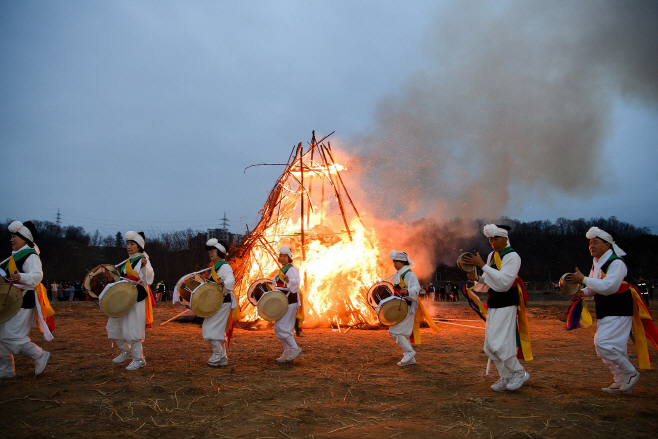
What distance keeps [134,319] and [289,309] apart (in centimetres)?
244

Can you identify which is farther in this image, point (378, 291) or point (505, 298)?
point (378, 291)

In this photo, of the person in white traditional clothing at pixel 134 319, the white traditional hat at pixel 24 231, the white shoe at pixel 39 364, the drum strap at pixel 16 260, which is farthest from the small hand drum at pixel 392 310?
the white traditional hat at pixel 24 231

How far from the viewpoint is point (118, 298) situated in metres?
6.18

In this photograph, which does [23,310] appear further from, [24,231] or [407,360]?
[407,360]

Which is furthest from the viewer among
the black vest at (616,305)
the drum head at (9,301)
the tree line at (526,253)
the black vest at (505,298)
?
the tree line at (526,253)

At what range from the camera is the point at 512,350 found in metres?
5.08

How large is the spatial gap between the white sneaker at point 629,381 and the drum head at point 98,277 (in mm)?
6947

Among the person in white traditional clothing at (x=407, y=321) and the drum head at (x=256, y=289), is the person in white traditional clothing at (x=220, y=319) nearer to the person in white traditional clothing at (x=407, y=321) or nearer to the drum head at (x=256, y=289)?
the drum head at (x=256, y=289)

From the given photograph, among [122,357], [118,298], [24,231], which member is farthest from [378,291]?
[24,231]

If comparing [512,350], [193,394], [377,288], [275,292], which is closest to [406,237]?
[377,288]

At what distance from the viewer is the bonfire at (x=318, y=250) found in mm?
12500

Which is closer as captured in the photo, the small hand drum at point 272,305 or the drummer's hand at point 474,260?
the drummer's hand at point 474,260

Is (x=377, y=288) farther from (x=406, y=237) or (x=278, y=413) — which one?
(x=406, y=237)

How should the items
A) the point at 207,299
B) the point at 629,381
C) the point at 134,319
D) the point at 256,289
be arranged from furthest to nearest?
the point at 256,289
the point at 207,299
the point at 134,319
the point at 629,381
